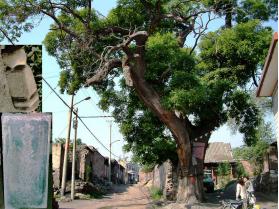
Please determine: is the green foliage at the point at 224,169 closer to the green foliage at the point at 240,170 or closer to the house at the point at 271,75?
the green foliage at the point at 240,170

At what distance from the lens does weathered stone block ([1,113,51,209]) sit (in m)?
3.22

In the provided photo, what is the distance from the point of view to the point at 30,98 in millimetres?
3297

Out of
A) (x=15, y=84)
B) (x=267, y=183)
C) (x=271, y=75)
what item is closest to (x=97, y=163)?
(x=267, y=183)

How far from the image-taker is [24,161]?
3.28 meters

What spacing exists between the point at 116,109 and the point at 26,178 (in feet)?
63.0

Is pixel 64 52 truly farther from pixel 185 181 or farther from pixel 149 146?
pixel 185 181

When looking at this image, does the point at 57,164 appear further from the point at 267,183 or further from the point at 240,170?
the point at 240,170

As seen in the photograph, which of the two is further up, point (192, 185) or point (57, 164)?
point (57, 164)

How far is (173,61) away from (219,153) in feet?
91.3

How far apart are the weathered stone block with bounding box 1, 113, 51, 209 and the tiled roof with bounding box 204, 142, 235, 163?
39.9m

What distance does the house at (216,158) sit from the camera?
42.2 metres

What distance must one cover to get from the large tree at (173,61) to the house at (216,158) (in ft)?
67.6

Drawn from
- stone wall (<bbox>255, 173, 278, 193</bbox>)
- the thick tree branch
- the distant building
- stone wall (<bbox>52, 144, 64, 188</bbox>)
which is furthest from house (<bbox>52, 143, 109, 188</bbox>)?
the distant building

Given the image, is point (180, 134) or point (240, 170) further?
point (240, 170)
